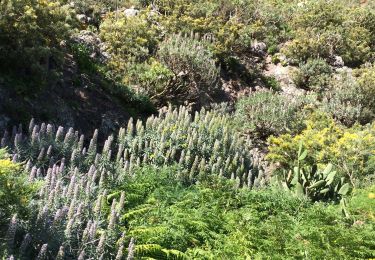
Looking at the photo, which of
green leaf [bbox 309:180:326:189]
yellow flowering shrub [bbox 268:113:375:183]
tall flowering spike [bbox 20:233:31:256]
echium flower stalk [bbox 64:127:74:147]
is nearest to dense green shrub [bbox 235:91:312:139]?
yellow flowering shrub [bbox 268:113:375:183]

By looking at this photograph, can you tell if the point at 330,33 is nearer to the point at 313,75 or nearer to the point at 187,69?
the point at 313,75

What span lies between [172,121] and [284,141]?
11.9ft

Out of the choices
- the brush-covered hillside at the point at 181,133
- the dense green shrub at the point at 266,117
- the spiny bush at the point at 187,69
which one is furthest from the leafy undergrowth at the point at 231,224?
the spiny bush at the point at 187,69

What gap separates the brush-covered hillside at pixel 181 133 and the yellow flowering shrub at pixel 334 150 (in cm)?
4

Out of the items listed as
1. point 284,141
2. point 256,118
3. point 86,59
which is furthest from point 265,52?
point 86,59

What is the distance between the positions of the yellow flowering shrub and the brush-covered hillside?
4cm

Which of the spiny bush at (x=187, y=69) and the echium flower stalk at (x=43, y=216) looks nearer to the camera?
the echium flower stalk at (x=43, y=216)

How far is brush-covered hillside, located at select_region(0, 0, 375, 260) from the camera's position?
4742mm

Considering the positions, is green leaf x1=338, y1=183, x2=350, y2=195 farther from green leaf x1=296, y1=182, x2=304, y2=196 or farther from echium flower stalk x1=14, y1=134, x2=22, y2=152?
echium flower stalk x1=14, y1=134, x2=22, y2=152

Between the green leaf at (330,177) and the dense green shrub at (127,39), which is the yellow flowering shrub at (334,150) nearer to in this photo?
the green leaf at (330,177)

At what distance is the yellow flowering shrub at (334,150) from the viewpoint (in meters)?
10.6

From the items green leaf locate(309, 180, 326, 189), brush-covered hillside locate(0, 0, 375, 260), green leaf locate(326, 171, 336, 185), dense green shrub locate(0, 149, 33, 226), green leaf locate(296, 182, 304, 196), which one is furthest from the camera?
green leaf locate(326, 171, 336, 185)

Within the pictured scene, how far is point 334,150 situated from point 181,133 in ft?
13.6

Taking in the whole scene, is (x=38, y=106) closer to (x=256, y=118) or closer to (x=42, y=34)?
(x=42, y=34)
